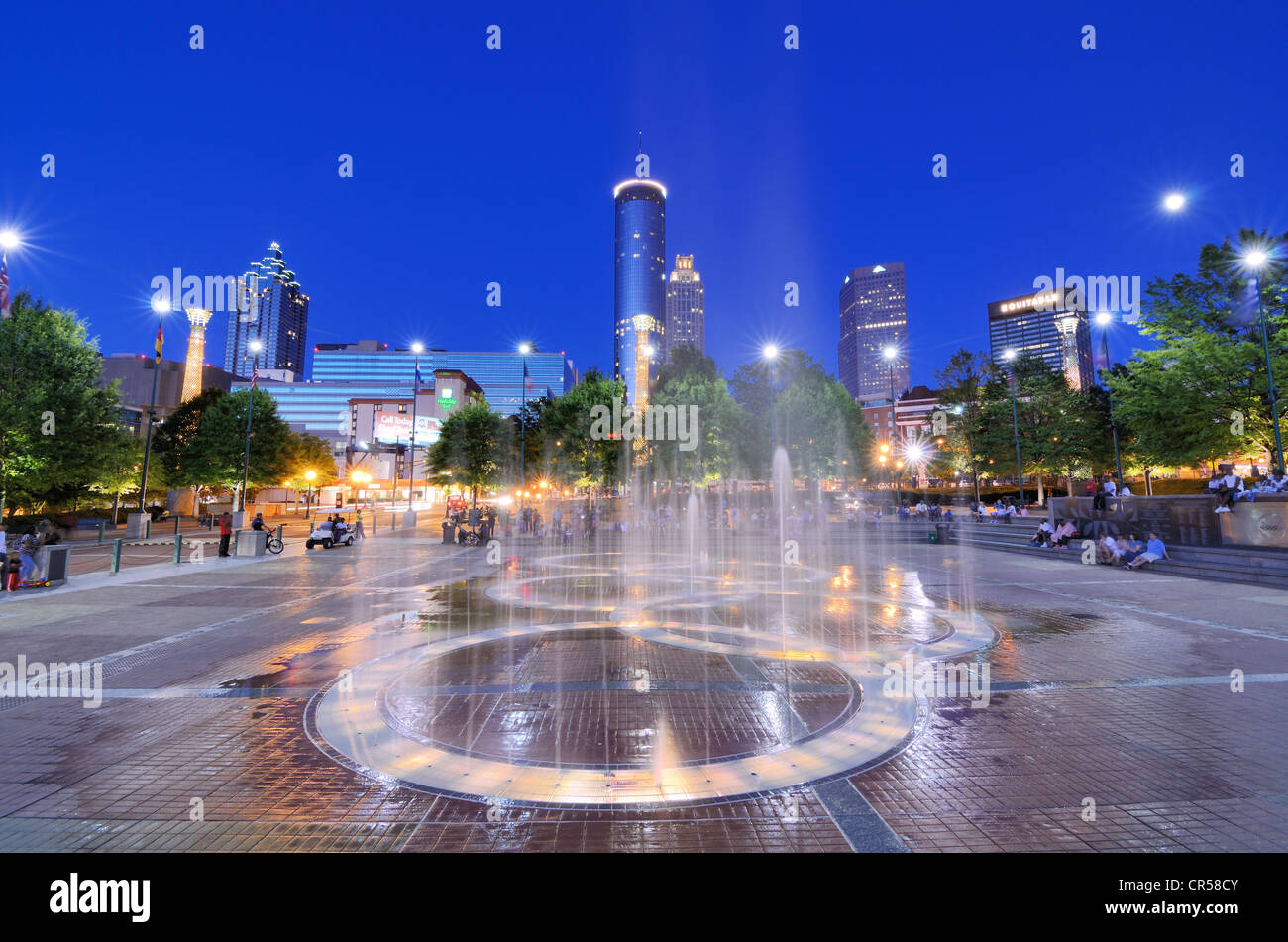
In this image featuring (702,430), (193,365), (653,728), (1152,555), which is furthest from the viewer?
(193,365)

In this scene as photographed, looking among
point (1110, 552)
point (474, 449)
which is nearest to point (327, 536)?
point (474, 449)

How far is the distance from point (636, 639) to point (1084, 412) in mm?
54413

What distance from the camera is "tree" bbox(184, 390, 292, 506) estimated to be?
4566 centimetres

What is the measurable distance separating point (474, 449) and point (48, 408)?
25.5m

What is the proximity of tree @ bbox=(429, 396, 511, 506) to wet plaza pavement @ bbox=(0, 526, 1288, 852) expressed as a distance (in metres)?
36.9

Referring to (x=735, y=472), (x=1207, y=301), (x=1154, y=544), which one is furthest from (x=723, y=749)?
(x=735, y=472)

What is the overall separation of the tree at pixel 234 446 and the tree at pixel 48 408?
13.2 m

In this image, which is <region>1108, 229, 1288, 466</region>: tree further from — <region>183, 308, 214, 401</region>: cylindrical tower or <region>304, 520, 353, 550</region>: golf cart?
<region>183, 308, 214, 401</region>: cylindrical tower

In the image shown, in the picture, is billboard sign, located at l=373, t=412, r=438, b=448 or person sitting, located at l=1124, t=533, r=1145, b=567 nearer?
person sitting, located at l=1124, t=533, r=1145, b=567

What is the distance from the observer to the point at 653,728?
202 inches

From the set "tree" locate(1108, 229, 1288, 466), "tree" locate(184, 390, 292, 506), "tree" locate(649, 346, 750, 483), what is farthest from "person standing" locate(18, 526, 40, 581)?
"tree" locate(1108, 229, 1288, 466)

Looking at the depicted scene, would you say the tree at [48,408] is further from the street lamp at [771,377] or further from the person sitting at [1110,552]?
the person sitting at [1110,552]

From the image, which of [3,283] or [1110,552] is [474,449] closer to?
[3,283]
